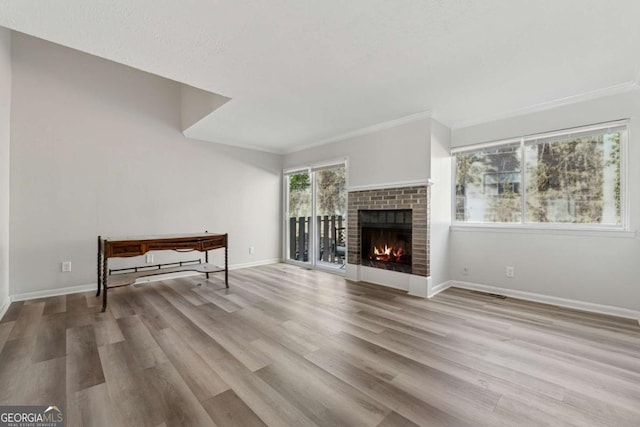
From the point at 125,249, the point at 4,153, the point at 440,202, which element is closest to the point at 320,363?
the point at 125,249

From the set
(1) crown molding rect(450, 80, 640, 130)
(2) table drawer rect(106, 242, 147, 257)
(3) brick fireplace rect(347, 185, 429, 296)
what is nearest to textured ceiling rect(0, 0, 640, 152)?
(1) crown molding rect(450, 80, 640, 130)

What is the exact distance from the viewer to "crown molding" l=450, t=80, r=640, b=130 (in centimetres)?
279

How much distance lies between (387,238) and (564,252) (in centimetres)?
206

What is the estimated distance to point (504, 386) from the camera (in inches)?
67.2

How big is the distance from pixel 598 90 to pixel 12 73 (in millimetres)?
6582

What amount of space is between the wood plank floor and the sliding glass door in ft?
6.29

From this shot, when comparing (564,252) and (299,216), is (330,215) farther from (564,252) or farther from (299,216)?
(564,252)

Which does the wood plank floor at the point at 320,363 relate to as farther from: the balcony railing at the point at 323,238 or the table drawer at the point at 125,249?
the balcony railing at the point at 323,238

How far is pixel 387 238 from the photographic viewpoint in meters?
4.17

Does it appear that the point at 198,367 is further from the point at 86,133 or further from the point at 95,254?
the point at 86,133

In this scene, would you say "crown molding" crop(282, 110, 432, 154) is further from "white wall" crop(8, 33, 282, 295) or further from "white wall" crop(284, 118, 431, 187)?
"white wall" crop(8, 33, 282, 295)

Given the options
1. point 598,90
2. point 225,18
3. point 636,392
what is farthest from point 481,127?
point 225,18

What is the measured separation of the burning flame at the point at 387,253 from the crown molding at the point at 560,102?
200cm

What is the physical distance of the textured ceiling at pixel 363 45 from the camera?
174 centimetres
